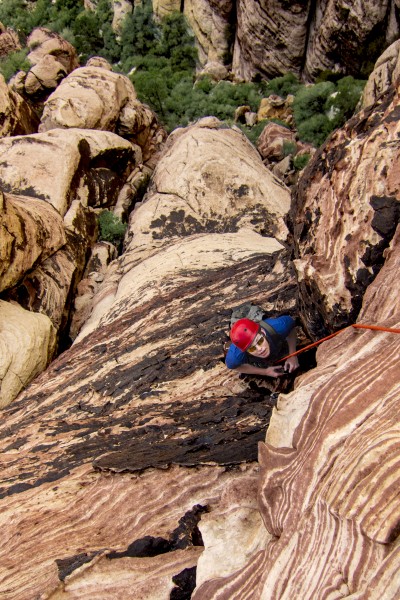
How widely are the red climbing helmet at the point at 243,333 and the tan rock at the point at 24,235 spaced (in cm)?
586

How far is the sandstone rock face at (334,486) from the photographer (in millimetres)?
2328

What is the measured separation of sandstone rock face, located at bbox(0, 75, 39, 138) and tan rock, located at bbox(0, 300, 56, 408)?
8276mm

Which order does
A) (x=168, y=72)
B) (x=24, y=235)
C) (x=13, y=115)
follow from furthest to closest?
(x=168, y=72) < (x=13, y=115) < (x=24, y=235)

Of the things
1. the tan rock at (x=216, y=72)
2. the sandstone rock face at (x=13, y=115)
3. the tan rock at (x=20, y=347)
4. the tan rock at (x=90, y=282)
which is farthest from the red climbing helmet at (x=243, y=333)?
the tan rock at (x=216, y=72)

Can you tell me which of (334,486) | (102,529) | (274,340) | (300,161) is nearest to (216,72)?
(300,161)

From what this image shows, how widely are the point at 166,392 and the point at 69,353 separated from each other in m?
2.94

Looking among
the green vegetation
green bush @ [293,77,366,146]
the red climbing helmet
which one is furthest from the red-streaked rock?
green bush @ [293,77,366,146]

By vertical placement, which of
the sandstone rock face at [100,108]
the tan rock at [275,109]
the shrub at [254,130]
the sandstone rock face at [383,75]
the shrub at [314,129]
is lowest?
the sandstone rock face at [100,108]

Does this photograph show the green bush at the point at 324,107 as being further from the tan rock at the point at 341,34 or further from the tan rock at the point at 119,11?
the tan rock at the point at 119,11

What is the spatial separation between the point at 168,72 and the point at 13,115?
18.3 meters

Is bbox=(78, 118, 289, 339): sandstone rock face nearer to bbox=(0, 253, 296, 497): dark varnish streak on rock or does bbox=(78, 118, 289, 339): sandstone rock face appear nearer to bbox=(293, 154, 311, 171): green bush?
bbox=(0, 253, 296, 497): dark varnish streak on rock

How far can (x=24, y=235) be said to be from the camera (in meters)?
9.41

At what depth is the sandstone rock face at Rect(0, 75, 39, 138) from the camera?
14219mm

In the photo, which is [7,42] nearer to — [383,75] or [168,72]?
[168,72]
